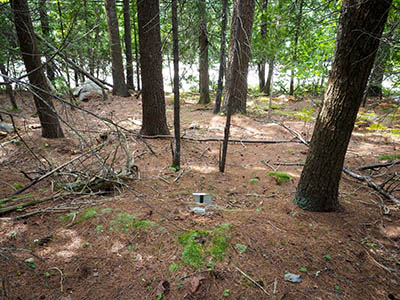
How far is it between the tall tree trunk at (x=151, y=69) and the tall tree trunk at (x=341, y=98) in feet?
14.9

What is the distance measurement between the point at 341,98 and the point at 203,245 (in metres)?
2.68

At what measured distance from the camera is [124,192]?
4.09 metres

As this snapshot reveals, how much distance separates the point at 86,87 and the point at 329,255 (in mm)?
14996

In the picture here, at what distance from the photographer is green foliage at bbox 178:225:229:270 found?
7.99ft

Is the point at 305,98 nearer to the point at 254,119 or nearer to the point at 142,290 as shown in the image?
the point at 254,119

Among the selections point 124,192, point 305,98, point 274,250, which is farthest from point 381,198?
point 305,98

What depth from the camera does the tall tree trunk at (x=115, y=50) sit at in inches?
456

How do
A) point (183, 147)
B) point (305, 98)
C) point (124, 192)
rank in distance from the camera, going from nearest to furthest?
point (124, 192) < point (183, 147) < point (305, 98)

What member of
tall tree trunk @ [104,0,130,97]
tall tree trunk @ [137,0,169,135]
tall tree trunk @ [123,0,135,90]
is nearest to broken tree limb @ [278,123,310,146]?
tall tree trunk @ [137,0,169,135]

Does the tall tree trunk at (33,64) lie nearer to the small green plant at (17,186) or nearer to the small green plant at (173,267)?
the small green plant at (17,186)

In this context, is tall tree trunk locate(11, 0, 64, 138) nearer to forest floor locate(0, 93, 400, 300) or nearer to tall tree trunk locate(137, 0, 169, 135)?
forest floor locate(0, 93, 400, 300)

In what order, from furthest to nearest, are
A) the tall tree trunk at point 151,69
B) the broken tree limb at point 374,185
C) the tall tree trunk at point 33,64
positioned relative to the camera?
the tall tree trunk at point 151,69, the tall tree trunk at point 33,64, the broken tree limb at point 374,185

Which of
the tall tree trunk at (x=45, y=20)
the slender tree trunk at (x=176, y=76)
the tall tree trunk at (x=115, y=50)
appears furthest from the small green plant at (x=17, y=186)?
the tall tree trunk at (x=115, y=50)

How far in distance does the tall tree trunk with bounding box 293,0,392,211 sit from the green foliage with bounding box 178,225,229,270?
1726 mm
